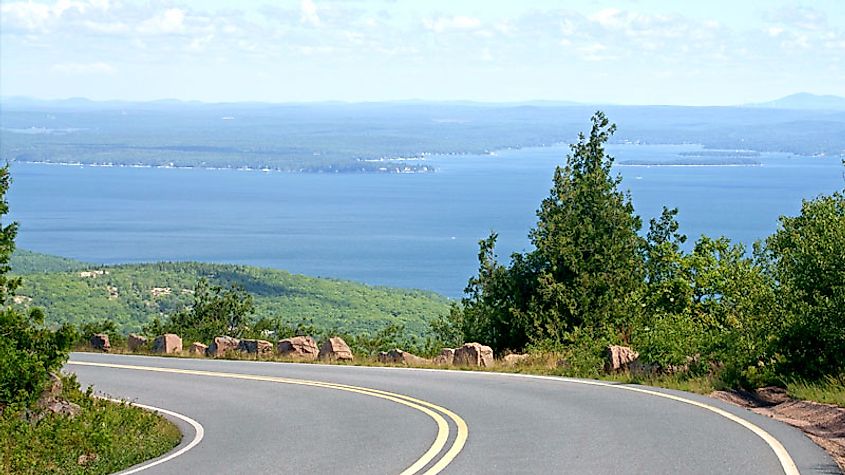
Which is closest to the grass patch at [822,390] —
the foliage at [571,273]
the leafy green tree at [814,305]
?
the leafy green tree at [814,305]

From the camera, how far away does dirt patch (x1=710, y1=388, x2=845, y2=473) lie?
1044cm

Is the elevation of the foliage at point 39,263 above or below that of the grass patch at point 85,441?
below

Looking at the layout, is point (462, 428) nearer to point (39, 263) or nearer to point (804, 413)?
point (804, 413)

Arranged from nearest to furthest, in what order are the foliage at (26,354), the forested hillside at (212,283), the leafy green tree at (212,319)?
the foliage at (26,354), the leafy green tree at (212,319), the forested hillside at (212,283)

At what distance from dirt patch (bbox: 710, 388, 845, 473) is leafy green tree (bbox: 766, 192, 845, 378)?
0.70 m

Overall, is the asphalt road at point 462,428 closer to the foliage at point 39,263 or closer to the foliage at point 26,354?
the foliage at point 26,354

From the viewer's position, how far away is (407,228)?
19100 cm

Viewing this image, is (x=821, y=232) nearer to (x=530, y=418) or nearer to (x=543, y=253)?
(x=530, y=418)

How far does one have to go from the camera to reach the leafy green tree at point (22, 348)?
44.3ft

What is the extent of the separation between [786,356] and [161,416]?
8302mm

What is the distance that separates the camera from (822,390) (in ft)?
44.2

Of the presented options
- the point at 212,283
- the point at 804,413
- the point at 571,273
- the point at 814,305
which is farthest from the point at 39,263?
the point at 804,413

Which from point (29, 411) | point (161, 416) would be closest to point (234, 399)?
point (161, 416)

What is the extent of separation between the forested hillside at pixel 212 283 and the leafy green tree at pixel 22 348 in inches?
2331
